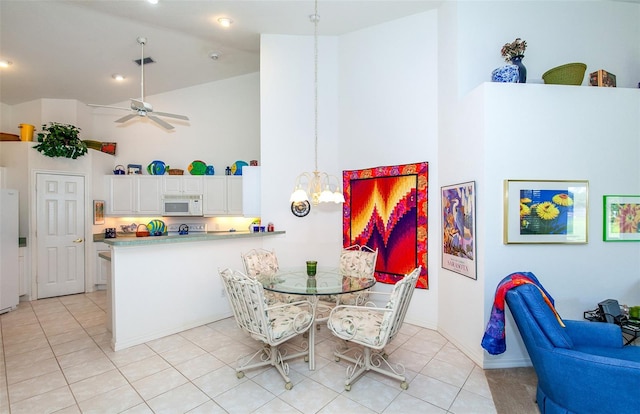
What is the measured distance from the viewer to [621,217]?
2.72m

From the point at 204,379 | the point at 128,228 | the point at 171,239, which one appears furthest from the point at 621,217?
the point at 128,228

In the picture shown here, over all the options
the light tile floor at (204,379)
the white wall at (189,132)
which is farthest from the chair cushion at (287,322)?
the white wall at (189,132)

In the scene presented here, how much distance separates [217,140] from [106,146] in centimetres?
212

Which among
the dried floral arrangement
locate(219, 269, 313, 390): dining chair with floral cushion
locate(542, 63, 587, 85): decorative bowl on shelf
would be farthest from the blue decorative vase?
locate(219, 269, 313, 390): dining chair with floral cushion

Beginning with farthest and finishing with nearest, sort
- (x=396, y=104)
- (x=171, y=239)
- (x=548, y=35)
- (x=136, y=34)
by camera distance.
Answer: (x=136, y=34), (x=396, y=104), (x=171, y=239), (x=548, y=35)

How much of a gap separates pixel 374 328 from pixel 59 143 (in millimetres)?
5611

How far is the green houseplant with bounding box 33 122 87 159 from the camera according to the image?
15.2 ft

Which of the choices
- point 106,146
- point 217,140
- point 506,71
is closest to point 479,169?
point 506,71

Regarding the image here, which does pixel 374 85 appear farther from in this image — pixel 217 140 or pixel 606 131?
pixel 217 140

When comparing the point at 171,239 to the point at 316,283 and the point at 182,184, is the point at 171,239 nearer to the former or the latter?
the point at 316,283

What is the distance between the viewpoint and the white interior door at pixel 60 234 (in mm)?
4758

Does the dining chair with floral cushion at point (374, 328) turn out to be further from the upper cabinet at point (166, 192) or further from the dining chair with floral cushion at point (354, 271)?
the upper cabinet at point (166, 192)

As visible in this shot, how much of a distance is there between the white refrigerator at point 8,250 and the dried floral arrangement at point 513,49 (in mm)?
6719

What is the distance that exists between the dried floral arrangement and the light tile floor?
3.02 meters
